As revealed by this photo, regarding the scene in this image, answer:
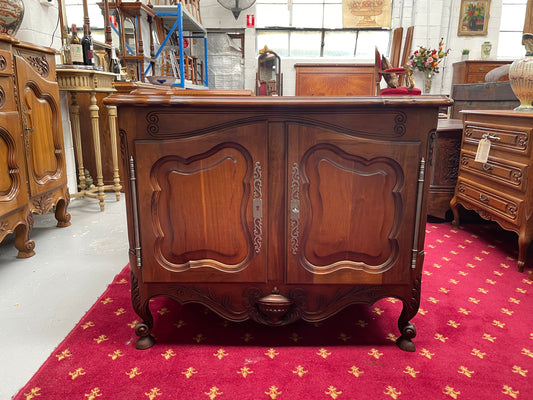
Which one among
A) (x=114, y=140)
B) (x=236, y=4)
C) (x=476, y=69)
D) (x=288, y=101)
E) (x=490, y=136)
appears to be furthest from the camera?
(x=236, y=4)

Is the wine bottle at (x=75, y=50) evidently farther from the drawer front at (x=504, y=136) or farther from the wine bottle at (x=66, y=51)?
the drawer front at (x=504, y=136)

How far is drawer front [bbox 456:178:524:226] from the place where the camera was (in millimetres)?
2182

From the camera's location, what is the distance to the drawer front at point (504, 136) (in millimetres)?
2117

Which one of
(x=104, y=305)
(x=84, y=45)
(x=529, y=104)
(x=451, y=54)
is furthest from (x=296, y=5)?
(x=104, y=305)

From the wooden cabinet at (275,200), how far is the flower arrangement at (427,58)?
5.76m

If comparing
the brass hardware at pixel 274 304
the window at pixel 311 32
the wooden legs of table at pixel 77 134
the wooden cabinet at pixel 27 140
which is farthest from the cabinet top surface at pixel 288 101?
the window at pixel 311 32

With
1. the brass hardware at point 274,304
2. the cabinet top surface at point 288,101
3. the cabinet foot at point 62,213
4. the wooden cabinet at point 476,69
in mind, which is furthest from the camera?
the wooden cabinet at point 476,69

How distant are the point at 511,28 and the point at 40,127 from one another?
24.1ft

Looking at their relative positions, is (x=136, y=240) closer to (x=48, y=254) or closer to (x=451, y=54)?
(x=48, y=254)

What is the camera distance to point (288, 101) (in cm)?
124

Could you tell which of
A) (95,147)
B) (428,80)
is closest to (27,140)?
(95,147)

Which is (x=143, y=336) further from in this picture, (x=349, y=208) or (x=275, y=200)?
(x=349, y=208)

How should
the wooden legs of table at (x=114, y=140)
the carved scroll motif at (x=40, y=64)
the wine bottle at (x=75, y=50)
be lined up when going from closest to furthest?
the carved scroll motif at (x=40, y=64) → the wine bottle at (x=75, y=50) → the wooden legs of table at (x=114, y=140)

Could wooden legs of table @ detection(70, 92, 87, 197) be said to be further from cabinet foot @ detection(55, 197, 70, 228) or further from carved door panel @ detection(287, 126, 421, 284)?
carved door panel @ detection(287, 126, 421, 284)
